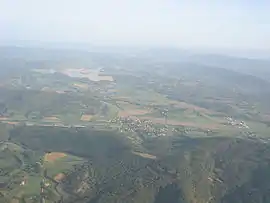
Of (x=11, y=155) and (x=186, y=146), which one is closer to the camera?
(x=11, y=155)

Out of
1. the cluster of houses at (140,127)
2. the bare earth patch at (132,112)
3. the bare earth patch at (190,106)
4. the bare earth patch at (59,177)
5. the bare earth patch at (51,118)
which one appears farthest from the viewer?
the bare earth patch at (190,106)

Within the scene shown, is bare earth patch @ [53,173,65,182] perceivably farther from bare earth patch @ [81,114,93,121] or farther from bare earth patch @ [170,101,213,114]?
bare earth patch @ [170,101,213,114]

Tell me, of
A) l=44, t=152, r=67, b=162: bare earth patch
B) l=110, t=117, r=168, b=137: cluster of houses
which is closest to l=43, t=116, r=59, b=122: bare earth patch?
l=110, t=117, r=168, b=137: cluster of houses

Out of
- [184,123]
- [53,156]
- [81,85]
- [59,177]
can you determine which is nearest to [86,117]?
[184,123]

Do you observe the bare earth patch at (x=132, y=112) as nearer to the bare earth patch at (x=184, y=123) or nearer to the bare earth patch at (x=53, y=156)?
the bare earth patch at (x=184, y=123)

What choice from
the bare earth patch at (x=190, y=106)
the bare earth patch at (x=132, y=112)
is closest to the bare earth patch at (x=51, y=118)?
the bare earth patch at (x=132, y=112)

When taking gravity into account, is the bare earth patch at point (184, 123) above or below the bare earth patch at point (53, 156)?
below

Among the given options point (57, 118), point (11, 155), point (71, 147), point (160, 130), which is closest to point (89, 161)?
point (71, 147)

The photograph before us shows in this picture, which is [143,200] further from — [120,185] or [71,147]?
[71,147]

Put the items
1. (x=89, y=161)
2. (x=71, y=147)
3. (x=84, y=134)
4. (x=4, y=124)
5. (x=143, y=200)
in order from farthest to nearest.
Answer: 1. (x=4, y=124)
2. (x=84, y=134)
3. (x=71, y=147)
4. (x=89, y=161)
5. (x=143, y=200)
